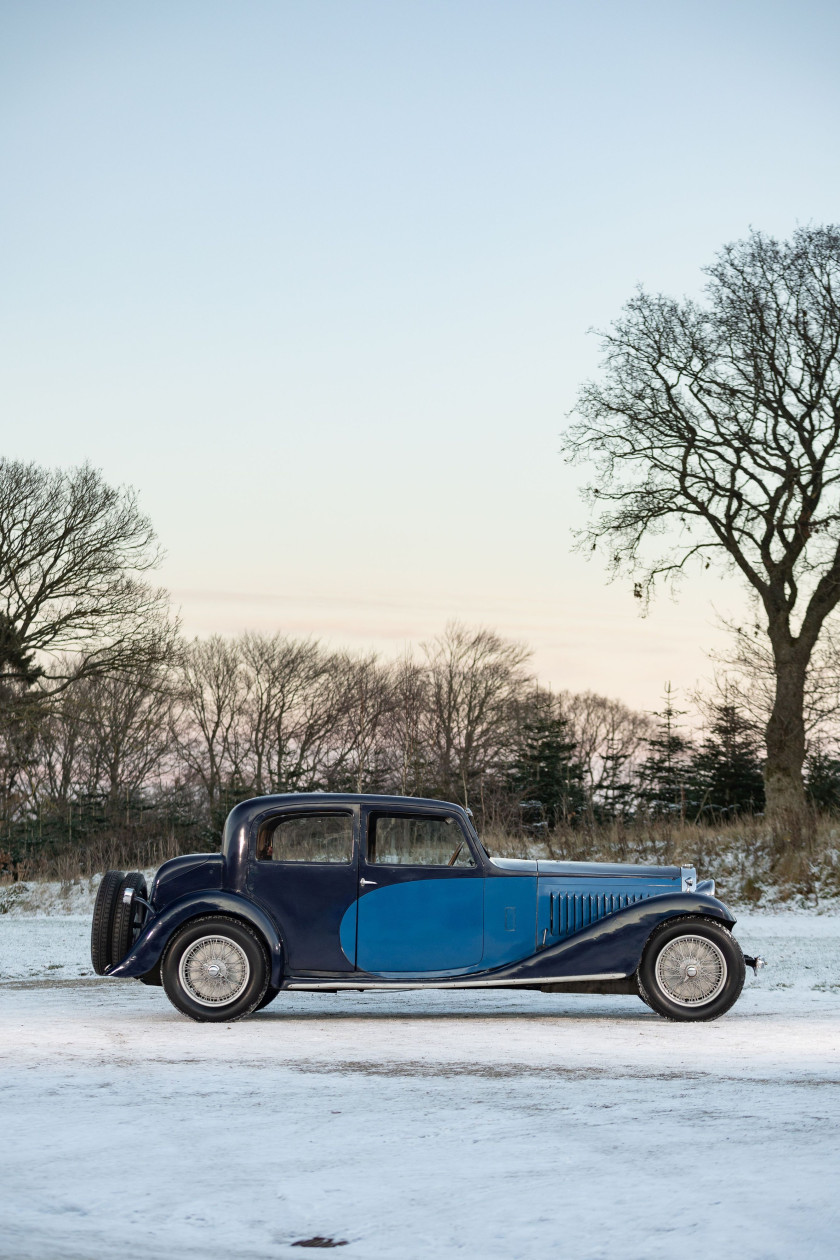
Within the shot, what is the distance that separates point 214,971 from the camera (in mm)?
9383

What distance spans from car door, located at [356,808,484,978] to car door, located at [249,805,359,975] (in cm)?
11

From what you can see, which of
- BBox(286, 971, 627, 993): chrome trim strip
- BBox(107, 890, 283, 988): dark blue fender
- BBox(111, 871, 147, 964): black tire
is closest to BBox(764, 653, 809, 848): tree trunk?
BBox(286, 971, 627, 993): chrome trim strip

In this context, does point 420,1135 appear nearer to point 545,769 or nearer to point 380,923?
point 380,923

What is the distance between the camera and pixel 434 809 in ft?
32.9

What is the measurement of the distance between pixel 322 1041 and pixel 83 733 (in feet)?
145

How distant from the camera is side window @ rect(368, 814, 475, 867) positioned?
32.3 ft

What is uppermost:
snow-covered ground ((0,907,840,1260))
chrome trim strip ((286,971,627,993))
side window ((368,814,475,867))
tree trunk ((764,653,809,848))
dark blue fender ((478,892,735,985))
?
A: tree trunk ((764,653,809,848))

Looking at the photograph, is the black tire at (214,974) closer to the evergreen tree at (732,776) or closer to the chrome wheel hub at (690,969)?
the chrome wheel hub at (690,969)

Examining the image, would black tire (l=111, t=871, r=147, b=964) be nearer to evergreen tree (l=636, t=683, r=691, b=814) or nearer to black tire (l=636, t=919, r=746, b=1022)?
black tire (l=636, t=919, r=746, b=1022)

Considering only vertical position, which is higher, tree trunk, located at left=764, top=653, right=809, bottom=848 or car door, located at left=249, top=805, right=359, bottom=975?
tree trunk, located at left=764, top=653, right=809, bottom=848

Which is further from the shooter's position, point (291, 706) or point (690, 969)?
point (291, 706)

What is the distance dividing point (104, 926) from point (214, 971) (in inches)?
38.4

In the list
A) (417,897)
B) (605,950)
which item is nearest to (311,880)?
(417,897)

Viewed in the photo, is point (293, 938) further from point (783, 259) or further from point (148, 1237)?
point (783, 259)
